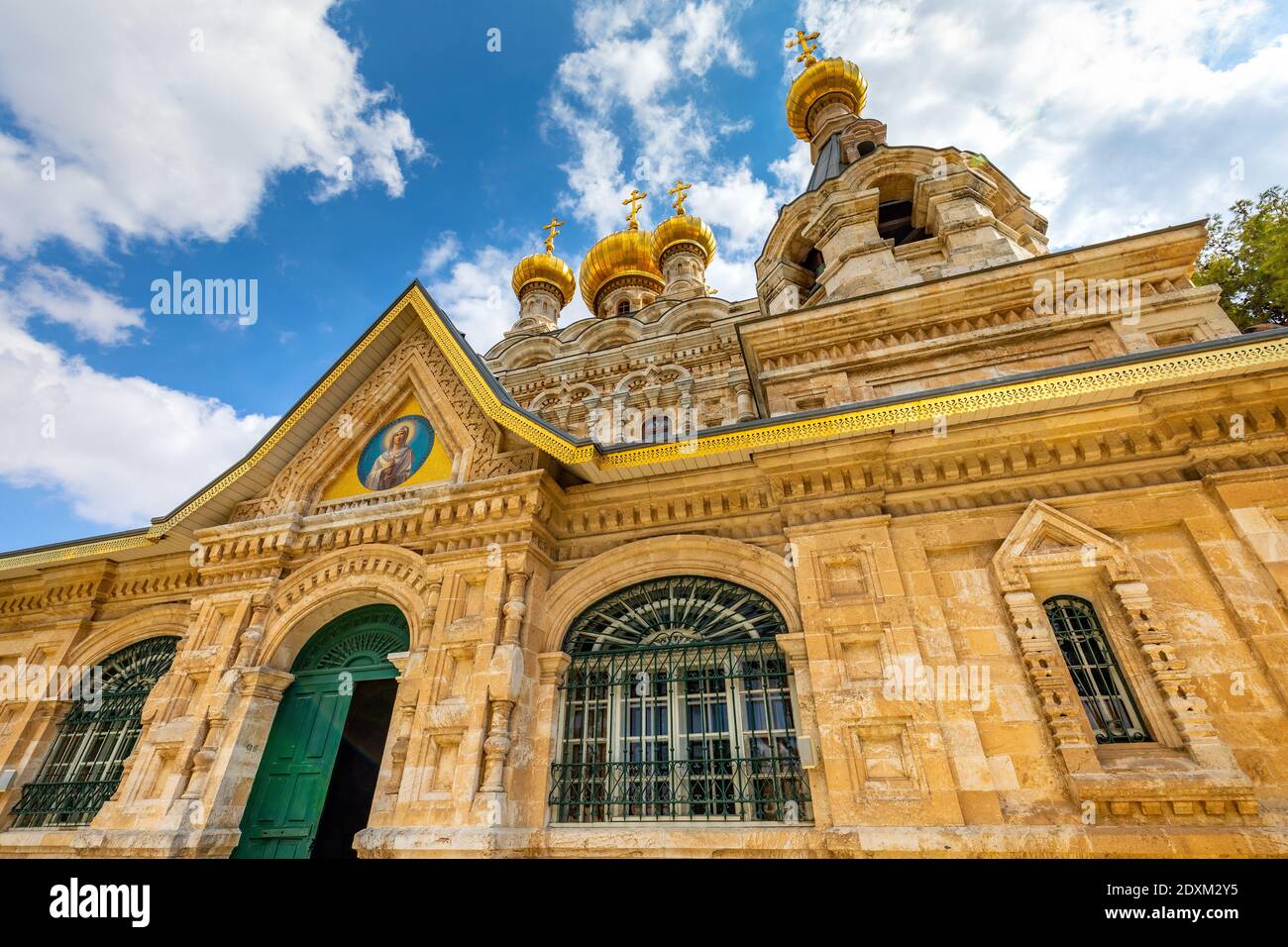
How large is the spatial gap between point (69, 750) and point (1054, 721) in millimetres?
11359

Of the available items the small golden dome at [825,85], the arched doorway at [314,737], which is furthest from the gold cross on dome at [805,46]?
the arched doorway at [314,737]

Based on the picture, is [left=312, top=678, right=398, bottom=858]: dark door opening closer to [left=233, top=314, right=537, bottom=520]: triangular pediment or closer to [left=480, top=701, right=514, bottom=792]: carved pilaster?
[left=233, top=314, right=537, bottom=520]: triangular pediment

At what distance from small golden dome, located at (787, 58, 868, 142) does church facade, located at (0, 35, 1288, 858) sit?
11.3 meters

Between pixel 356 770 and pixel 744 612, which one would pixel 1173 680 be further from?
pixel 356 770

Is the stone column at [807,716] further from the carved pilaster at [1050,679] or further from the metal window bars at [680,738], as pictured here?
the carved pilaster at [1050,679]

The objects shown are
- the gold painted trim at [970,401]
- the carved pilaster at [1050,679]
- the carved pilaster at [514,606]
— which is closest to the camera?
the carved pilaster at [1050,679]

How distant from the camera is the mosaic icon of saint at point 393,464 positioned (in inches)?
315

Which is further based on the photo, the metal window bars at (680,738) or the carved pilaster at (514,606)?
the carved pilaster at (514,606)

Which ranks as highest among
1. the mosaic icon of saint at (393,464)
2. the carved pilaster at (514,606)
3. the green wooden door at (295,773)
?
the mosaic icon of saint at (393,464)

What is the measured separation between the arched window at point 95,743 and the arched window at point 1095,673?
400 inches

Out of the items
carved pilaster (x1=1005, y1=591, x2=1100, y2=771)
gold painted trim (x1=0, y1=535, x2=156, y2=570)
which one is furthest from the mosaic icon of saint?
carved pilaster (x1=1005, y1=591, x2=1100, y2=771)

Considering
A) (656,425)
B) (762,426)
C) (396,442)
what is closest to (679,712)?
(762,426)

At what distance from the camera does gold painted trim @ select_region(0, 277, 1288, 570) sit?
16.9 ft

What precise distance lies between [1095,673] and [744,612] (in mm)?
2988
